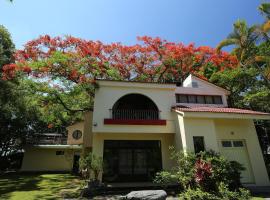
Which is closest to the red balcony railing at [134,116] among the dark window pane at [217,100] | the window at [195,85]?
the window at [195,85]

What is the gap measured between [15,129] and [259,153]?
27878mm

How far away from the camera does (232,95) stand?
1808 centimetres

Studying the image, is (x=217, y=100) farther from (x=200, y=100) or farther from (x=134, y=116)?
(x=134, y=116)

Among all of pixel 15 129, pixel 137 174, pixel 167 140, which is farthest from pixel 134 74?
pixel 15 129

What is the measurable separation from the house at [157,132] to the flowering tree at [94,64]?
285cm

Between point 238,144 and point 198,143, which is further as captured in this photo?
point 238,144

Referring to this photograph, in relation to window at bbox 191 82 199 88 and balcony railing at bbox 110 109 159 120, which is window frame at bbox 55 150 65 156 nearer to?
balcony railing at bbox 110 109 159 120

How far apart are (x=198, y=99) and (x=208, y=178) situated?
773 centimetres

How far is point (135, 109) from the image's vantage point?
14930 mm

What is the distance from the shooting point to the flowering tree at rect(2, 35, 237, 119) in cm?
1443

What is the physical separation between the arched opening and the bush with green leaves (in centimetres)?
436

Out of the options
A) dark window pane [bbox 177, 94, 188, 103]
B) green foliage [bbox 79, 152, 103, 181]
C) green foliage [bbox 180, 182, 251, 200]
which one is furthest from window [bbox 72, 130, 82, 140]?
green foliage [bbox 180, 182, 251, 200]

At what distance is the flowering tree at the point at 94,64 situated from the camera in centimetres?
1443

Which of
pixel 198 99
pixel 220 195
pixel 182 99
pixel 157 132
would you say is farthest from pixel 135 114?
pixel 220 195
